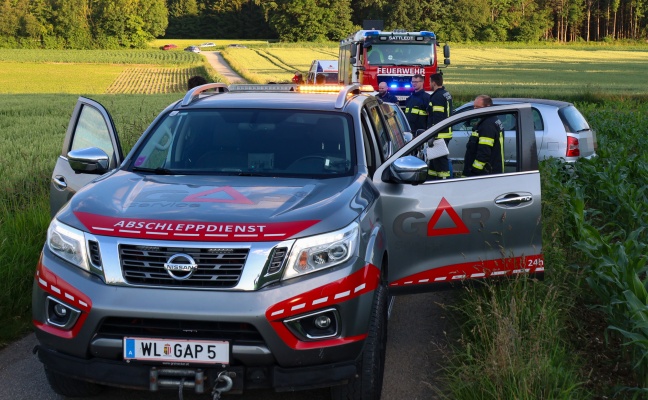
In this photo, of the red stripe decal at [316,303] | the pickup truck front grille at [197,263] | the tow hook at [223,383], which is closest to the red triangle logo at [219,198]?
the pickup truck front grille at [197,263]

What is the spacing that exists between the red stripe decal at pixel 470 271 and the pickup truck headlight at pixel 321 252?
1.42 meters

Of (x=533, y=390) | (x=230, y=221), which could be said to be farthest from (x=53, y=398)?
(x=533, y=390)

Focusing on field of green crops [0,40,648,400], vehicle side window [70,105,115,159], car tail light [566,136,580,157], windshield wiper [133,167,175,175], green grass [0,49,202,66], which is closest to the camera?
field of green crops [0,40,648,400]

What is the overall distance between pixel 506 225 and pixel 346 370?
2011 mm

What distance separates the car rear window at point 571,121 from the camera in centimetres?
1284

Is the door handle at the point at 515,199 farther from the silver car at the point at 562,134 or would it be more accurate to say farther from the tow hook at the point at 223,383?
the silver car at the point at 562,134

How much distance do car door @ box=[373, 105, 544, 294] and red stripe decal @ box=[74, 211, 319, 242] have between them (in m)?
1.40

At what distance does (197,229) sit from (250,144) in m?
1.63

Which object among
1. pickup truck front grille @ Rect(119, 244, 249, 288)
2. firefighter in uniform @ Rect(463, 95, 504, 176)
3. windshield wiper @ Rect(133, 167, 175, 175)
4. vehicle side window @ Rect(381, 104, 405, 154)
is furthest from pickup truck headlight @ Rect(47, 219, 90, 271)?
firefighter in uniform @ Rect(463, 95, 504, 176)

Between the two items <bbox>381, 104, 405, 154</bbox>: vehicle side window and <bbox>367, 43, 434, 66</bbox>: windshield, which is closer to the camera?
<bbox>381, 104, 405, 154</bbox>: vehicle side window

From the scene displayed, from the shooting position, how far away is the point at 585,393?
16.6 feet

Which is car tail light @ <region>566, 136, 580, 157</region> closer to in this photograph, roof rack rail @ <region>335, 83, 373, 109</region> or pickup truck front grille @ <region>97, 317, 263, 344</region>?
roof rack rail @ <region>335, 83, 373, 109</region>

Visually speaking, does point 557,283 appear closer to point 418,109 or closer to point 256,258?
point 256,258

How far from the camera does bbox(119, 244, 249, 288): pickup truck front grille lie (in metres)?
4.36
